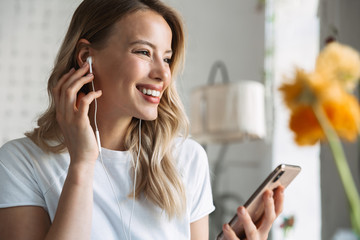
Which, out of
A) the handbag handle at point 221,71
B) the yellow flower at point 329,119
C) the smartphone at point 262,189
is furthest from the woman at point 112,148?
the handbag handle at point 221,71

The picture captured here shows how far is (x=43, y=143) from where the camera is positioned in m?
1.51

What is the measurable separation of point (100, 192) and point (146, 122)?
31 cm

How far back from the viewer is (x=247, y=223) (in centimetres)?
115

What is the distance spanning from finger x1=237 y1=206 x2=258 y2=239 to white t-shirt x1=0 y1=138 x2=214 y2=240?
1.32ft

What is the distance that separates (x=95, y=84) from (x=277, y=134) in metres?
2.75

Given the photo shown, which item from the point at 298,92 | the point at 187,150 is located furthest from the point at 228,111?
the point at 298,92

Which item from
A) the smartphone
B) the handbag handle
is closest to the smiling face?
the smartphone

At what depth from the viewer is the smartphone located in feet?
3.45

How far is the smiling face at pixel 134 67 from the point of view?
1.46m

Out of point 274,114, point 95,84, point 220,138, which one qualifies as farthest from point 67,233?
point 274,114

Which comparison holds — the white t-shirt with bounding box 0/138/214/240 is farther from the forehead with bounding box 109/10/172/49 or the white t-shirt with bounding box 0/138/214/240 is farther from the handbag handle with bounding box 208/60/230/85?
the handbag handle with bounding box 208/60/230/85

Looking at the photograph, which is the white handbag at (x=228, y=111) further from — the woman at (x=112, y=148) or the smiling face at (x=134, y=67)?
the smiling face at (x=134, y=67)

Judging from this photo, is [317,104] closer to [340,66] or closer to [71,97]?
[340,66]

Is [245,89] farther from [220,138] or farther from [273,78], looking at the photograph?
[273,78]
